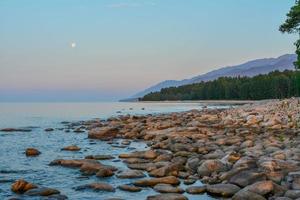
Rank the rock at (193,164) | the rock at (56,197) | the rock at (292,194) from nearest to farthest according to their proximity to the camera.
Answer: the rock at (292,194) → the rock at (56,197) → the rock at (193,164)

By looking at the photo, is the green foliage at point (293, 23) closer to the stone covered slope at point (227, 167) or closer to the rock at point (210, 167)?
the stone covered slope at point (227, 167)

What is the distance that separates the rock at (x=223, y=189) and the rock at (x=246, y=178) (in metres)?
0.33

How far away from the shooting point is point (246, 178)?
1223 centimetres

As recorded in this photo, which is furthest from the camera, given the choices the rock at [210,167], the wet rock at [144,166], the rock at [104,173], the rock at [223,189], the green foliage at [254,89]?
the green foliage at [254,89]

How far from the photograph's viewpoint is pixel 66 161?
57.1ft

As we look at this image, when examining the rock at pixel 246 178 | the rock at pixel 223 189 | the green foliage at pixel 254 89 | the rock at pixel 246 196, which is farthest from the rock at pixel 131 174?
the green foliage at pixel 254 89

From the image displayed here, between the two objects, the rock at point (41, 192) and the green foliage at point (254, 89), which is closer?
the rock at point (41, 192)

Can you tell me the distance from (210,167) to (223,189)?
232 centimetres

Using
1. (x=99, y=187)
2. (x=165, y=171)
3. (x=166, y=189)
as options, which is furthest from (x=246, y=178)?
(x=99, y=187)

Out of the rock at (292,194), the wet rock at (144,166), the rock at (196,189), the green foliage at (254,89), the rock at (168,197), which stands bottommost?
the rock at (196,189)

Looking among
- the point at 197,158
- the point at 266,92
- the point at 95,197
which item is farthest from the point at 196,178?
the point at 266,92

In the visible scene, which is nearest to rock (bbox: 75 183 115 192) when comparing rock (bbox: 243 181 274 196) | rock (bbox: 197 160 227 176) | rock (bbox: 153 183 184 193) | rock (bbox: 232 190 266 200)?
rock (bbox: 153 183 184 193)

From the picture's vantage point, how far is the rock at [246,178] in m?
12.1

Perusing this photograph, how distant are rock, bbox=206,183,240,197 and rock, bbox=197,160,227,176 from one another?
1.79 meters
